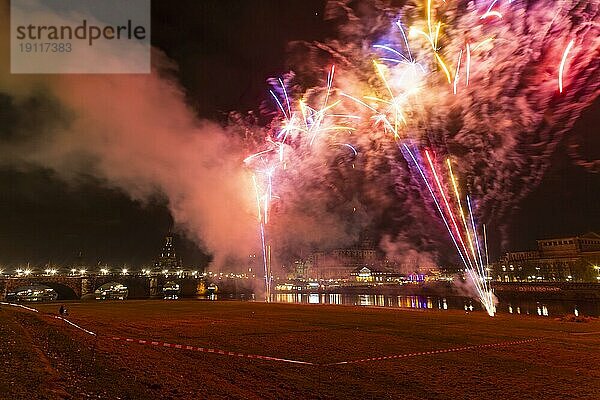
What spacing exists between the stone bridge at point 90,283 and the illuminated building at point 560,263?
97873mm

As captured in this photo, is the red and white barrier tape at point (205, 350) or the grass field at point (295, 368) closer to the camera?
the grass field at point (295, 368)

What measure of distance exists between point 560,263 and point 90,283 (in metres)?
127

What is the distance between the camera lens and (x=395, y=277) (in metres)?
196

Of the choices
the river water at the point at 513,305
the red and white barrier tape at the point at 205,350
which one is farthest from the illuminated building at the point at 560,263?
the red and white barrier tape at the point at 205,350

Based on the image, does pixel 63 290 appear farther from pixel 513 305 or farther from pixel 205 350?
pixel 205 350

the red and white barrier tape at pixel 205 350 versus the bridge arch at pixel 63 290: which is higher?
the red and white barrier tape at pixel 205 350

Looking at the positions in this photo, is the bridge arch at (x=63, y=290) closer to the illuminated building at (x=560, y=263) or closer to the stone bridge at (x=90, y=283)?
the stone bridge at (x=90, y=283)

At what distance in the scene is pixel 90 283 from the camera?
335 ft

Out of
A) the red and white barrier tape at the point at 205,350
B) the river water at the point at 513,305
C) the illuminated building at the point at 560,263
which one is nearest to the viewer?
the red and white barrier tape at the point at 205,350

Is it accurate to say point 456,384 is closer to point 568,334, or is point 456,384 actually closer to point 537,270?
point 568,334

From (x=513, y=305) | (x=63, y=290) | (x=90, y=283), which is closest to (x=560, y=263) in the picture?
(x=513, y=305)

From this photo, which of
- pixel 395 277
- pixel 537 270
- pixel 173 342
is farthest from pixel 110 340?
pixel 395 277

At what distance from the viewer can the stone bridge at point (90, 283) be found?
91375mm

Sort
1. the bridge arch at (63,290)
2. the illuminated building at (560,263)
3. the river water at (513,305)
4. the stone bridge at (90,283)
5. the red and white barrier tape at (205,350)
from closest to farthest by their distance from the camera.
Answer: the red and white barrier tape at (205,350)
the river water at (513,305)
the stone bridge at (90,283)
the bridge arch at (63,290)
the illuminated building at (560,263)
